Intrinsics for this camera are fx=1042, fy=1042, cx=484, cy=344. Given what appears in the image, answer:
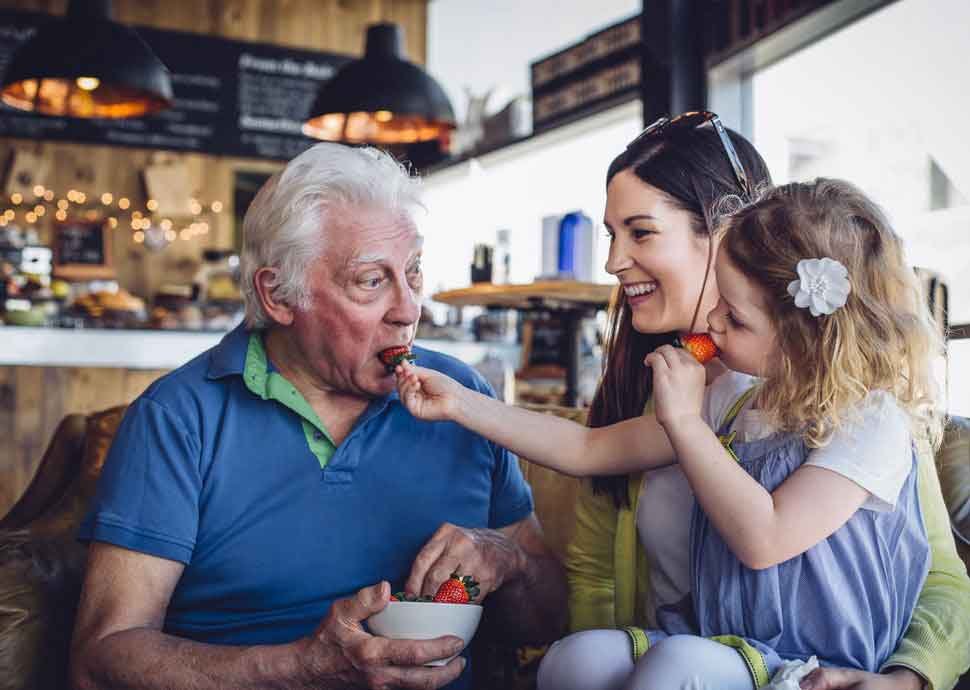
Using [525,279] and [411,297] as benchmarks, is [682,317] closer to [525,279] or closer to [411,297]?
[411,297]

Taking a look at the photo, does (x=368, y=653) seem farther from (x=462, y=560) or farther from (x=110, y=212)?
(x=110, y=212)

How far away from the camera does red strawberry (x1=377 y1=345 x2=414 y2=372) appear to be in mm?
1705

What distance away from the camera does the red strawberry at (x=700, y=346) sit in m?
1.48

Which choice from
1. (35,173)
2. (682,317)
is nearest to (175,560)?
(682,317)

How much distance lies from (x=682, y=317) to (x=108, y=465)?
36.3 inches

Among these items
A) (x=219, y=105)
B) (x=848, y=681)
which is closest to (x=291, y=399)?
(x=848, y=681)

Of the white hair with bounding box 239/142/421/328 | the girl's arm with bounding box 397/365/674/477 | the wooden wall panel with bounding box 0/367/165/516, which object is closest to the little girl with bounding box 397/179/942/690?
the girl's arm with bounding box 397/365/674/477

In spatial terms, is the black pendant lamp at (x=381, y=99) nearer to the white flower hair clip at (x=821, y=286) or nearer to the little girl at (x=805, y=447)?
the little girl at (x=805, y=447)

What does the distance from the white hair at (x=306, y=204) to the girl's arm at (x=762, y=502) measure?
70cm

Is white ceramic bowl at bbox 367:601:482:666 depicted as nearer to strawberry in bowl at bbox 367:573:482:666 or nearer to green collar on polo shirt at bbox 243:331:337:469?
strawberry in bowl at bbox 367:573:482:666

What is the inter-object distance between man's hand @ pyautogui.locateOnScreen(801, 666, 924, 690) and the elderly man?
0.46 meters

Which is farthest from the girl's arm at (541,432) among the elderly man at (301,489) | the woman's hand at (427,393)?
the elderly man at (301,489)

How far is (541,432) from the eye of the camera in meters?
1.65

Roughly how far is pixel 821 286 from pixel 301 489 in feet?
2.73
